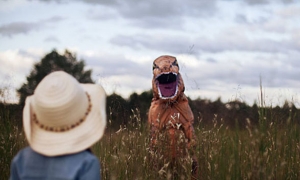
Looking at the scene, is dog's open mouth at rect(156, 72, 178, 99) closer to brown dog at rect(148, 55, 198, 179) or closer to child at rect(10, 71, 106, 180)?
brown dog at rect(148, 55, 198, 179)

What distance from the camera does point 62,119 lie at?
3.40m

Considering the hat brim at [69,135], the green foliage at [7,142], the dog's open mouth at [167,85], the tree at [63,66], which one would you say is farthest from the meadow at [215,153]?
the tree at [63,66]

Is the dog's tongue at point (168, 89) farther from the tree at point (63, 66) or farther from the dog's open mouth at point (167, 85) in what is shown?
the tree at point (63, 66)

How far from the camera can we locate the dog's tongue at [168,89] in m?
6.40

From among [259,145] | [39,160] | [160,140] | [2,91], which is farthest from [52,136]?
[2,91]

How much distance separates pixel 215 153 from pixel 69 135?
75.9 inches

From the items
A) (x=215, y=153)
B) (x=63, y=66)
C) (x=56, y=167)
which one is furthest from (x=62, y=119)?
(x=63, y=66)

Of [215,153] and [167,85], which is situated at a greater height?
[167,85]

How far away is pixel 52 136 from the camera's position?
3393 millimetres

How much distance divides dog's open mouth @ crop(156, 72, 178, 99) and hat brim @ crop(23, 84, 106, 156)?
2.92 meters

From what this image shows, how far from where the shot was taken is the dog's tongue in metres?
6.40

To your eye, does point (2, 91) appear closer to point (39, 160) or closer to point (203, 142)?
point (203, 142)

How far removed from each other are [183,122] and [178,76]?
579mm

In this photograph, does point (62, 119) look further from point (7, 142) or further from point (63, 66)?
point (63, 66)
